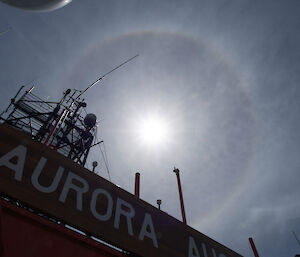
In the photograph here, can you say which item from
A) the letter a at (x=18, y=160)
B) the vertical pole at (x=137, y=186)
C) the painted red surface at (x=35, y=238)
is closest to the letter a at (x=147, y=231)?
the painted red surface at (x=35, y=238)

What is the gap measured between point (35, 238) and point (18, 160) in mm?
1348

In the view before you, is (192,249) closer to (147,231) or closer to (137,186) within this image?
(147,231)

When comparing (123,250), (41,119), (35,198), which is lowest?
(123,250)

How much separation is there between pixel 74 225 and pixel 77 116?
47.1 ft

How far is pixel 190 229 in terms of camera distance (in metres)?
5.70

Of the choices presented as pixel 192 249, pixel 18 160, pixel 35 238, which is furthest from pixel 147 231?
pixel 18 160

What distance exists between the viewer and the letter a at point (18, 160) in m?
3.70

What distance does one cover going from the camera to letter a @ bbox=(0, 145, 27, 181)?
3695mm

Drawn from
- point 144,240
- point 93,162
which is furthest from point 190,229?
point 93,162

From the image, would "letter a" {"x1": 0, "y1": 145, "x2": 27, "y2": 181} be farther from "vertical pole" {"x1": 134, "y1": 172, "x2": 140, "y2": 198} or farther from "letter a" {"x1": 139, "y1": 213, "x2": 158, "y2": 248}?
"vertical pole" {"x1": 134, "y1": 172, "x2": 140, "y2": 198}

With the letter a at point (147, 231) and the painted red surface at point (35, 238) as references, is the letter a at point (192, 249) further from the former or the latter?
the painted red surface at point (35, 238)

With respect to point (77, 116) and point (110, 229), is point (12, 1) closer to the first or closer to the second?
point (110, 229)

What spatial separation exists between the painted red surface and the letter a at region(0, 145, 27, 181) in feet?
1.75

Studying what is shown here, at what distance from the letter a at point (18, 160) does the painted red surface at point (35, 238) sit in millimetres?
534
